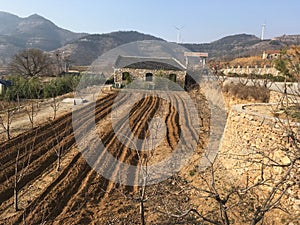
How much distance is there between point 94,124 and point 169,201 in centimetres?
823

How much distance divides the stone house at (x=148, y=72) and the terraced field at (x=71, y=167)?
13.2 metres

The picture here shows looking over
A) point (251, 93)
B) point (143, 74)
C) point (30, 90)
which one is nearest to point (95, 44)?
point (143, 74)

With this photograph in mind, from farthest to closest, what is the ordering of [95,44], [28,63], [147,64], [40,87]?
[95,44] < [28,63] < [147,64] < [40,87]

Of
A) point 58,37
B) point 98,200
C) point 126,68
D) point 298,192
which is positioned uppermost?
point 58,37

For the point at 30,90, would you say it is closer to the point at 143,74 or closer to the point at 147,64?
the point at 143,74

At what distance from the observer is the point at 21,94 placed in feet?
77.4

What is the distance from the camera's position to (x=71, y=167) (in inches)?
371

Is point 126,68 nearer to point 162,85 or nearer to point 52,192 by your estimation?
point 162,85

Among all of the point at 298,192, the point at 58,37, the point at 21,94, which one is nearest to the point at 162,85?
the point at 21,94

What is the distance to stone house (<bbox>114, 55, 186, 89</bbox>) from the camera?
98.4 ft

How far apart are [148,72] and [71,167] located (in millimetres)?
22908

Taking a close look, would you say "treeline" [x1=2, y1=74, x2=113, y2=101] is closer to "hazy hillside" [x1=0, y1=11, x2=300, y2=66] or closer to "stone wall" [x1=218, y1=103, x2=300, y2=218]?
"stone wall" [x1=218, y1=103, x2=300, y2=218]

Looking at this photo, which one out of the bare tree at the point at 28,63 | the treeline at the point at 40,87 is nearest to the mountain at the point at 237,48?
the treeline at the point at 40,87

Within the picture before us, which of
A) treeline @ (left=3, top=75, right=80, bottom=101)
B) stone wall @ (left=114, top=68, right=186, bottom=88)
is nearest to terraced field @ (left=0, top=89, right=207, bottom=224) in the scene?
treeline @ (left=3, top=75, right=80, bottom=101)
